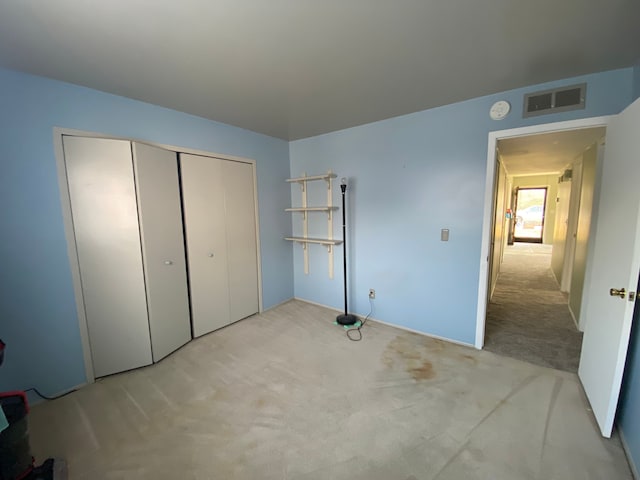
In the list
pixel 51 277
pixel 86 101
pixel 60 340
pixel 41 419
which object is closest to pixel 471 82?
pixel 86 101

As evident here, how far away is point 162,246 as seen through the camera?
2.43 metres

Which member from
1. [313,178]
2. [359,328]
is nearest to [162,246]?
[313,178]

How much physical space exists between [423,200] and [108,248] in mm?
2968

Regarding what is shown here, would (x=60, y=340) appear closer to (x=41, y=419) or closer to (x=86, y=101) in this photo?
(x=41, y=419)

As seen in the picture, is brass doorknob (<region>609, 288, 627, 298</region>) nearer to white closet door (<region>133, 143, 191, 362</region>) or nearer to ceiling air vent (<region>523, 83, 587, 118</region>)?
ceiling air vent (<region>523, 83, 587, 118</region>)

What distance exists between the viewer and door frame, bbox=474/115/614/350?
196 cm

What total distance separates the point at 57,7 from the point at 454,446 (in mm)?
3140

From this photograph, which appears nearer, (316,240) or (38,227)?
(38,227)

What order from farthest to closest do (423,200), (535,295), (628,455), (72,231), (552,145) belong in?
(535,295), (552,145), (423,200), (72,231), (628,455)

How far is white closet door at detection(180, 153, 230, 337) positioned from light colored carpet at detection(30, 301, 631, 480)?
0.51 m

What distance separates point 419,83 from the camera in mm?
2051

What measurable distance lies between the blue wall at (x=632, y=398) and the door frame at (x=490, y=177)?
3.26 ft

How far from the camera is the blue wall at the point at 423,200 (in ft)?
7.70

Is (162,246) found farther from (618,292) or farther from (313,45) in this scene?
(618,292)
